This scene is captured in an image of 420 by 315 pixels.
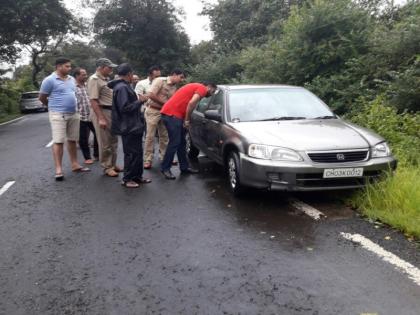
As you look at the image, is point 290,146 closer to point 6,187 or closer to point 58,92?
point 58,92

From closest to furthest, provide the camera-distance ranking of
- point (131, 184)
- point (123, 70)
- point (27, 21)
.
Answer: point (123, 70), point (131, 184), point (27, 21)

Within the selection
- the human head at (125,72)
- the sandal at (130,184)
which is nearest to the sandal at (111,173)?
the sandal at (130,184)

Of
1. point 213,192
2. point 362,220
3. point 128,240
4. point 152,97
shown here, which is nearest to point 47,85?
point 152,97

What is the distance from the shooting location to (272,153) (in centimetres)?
522

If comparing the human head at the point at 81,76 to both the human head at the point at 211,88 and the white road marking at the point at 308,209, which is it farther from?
the white road marking at the point at 308,209

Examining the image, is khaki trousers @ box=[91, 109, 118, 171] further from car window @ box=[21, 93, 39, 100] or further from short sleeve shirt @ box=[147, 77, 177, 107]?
car window @ box=[21, 93, 39, 100]

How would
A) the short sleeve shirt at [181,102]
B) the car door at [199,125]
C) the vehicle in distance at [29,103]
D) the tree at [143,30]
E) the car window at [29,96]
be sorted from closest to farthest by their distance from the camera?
the short sleeve shirt at [181,102] → the car door at [199,125] → the vehicle in distance at [29,103] → the car window at [29,96] → the tree at [143,30]

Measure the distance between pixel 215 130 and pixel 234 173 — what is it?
0.99 metres

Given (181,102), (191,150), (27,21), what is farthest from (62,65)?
A: (27,21)

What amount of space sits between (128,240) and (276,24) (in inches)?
651

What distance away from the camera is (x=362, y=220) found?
4.90m

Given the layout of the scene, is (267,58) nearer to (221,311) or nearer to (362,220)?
(362,220)

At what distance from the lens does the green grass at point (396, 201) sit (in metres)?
4.58

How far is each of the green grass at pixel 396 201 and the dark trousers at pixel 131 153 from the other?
3.09 meters
